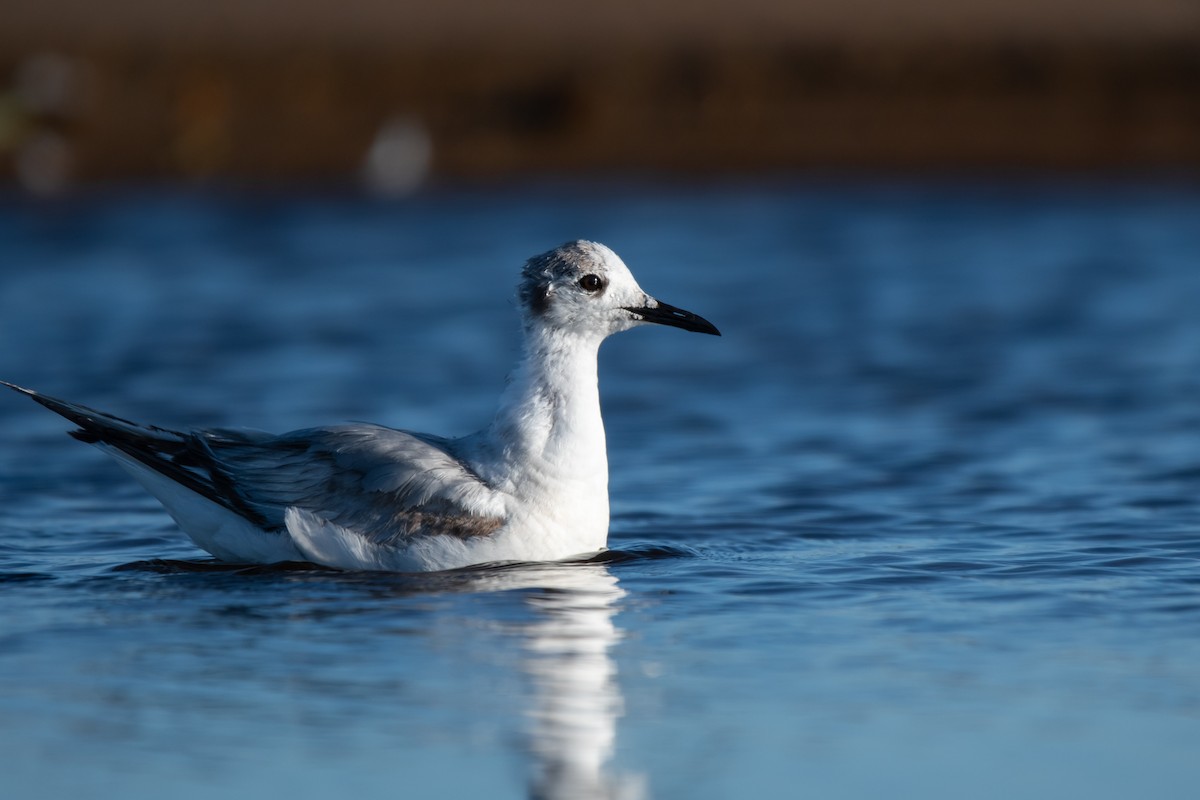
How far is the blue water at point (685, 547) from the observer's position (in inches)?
219

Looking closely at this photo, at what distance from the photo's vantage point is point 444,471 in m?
7.84

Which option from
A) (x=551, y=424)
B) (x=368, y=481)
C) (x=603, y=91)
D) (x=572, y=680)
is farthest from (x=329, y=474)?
(x=603, y=91)

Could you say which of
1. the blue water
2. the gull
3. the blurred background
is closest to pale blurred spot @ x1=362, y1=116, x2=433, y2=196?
the blurred background

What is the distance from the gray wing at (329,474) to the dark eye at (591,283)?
35.9 inches

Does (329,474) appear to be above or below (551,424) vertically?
below

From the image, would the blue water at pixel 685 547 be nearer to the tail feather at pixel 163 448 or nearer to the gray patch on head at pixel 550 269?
the tail feather at pixel 163 448

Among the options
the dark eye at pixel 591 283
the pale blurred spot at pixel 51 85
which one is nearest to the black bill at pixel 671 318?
the dark eye at pixel 591 283

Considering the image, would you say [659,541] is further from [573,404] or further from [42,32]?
[42,32]

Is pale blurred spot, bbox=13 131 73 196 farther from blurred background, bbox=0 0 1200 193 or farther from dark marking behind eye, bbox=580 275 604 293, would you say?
dark marking behind eye, bbox=580 275 604 293

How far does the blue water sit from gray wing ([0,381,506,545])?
10.0 inches

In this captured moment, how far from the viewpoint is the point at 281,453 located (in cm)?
820

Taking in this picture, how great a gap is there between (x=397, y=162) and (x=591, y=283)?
49.7 ft

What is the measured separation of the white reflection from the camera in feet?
17.4

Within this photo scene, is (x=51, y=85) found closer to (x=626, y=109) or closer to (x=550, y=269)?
(x=626, y=109)
